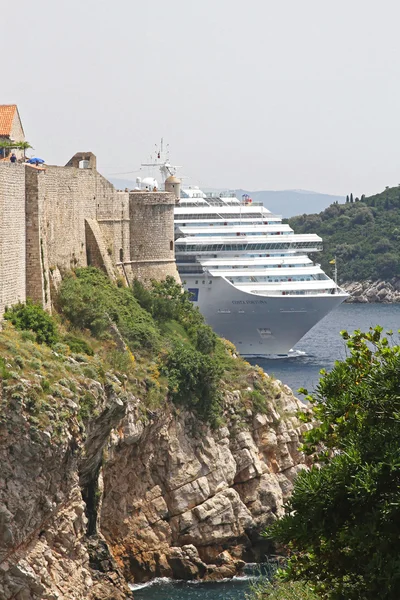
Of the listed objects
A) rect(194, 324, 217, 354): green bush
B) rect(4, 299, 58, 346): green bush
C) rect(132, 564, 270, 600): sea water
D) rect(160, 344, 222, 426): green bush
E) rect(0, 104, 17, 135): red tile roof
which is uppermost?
rect(0, 104, 17, 135): red tile roof

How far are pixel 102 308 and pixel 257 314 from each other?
102 ft

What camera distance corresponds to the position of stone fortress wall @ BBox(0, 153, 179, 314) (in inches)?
1088

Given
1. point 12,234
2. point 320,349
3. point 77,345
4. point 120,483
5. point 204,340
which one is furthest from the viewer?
point 320,349

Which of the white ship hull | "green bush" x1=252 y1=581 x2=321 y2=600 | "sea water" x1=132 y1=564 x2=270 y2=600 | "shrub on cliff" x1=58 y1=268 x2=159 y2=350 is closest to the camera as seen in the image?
"green bush" x1=252 y1=581 x2=321 y2=600

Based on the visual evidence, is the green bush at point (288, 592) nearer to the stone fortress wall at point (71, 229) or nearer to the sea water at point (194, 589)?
the sea water at point (194, 589)

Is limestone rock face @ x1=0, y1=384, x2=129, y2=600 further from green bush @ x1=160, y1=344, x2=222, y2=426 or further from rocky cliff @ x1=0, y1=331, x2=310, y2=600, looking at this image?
green bush @ x1=160, y1=344, x2=222, y2=426

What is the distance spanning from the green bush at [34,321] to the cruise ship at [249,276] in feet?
109

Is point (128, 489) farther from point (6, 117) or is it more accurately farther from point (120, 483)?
point (6, 117)

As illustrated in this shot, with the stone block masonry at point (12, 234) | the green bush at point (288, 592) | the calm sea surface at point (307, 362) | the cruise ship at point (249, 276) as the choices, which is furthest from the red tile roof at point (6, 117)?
the cruise ship at point (249, 276)

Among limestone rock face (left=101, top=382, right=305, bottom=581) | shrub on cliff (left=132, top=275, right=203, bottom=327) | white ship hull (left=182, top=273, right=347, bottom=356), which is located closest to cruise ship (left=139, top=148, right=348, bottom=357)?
white ship hull (left=182, top=273, right=347, bottom=356)

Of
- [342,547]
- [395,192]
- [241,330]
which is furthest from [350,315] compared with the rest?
[342,547]

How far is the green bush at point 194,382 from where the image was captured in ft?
107

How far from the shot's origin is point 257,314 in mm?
62656

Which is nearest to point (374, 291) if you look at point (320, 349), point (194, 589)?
point (320, 349)
